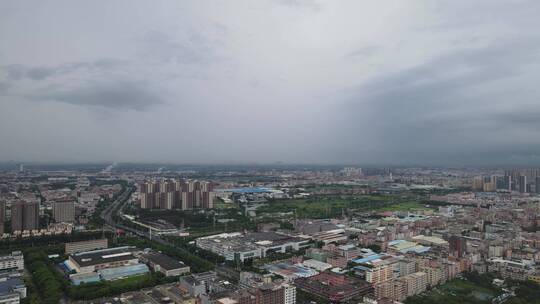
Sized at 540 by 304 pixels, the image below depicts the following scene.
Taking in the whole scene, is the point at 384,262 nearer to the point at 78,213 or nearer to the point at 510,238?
the point at 510,238

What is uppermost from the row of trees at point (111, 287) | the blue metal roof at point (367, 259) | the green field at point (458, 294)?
the blue metal roof at point (367, 259)

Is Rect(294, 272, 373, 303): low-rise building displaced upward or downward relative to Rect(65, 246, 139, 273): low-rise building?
downward

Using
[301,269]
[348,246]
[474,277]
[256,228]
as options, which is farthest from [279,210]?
[474,277]

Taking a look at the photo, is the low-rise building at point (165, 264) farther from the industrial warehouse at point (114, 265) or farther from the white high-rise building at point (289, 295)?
the white high-rise building at point (289, 295)

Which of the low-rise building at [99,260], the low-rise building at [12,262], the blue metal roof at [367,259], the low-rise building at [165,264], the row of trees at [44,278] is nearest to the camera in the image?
the row of trees at [44,278]

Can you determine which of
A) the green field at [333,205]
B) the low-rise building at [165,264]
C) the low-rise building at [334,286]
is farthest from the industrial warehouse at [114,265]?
the green field at [333,205]

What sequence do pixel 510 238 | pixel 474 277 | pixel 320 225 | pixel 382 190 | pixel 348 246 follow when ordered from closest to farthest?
pixel 474 277 → pixel 348 246 → pixel 510 238 → pixel 320 225 → pixel 382 190

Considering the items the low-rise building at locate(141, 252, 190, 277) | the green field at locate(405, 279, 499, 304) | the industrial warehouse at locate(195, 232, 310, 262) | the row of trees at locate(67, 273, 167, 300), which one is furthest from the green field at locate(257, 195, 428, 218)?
the row of trees at locate(67, 273, 167, 300)

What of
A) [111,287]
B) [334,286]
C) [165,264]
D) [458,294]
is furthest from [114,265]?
[458,294]

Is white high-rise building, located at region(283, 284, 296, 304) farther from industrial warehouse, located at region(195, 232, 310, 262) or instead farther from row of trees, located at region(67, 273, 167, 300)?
industrial warehouse, located at region(195, 232, 310, 262)

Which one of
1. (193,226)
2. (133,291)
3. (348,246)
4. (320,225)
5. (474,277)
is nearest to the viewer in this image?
(133,291)

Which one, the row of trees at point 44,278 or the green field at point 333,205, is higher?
the green field at point 333,205
